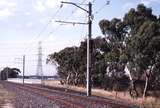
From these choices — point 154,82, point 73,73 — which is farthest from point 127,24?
point 73,73

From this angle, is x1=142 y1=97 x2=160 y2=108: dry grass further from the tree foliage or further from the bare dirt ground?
the tree foliage

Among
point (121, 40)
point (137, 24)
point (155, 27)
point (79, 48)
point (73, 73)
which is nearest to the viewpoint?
point (155, 27)

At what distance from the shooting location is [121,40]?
57.5 meters

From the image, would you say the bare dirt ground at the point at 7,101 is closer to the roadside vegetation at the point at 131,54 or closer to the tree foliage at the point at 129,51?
the roadside vegetation at the point at 131,54

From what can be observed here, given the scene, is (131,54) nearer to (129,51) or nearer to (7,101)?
(129,51)

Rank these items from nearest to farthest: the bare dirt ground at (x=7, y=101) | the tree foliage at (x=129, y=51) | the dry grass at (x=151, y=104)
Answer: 1. the dry grass at (x=151, y=104)
2. the bare dirt ground at (x=7, y=101)
3. the tree foliage at (x=129, y=51)

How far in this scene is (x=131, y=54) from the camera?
48.8m

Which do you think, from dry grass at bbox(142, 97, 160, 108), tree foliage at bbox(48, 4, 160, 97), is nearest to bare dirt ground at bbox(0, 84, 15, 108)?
dry grass at bbox(142, 97, 160, 108)

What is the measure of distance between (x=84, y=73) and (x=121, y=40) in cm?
2944

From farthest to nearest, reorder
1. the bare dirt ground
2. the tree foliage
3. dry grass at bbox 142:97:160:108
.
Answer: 1. the tree foliage
2. the bare dirt ground
3. dry grass at bbox 142:97:160:108

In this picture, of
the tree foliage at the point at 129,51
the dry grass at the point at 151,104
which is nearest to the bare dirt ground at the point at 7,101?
the dry grass at the point at 151,104

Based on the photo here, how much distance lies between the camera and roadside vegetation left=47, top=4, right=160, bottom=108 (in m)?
47.0

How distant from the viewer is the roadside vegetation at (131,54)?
47000mm

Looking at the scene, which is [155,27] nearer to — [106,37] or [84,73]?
[106,37]
